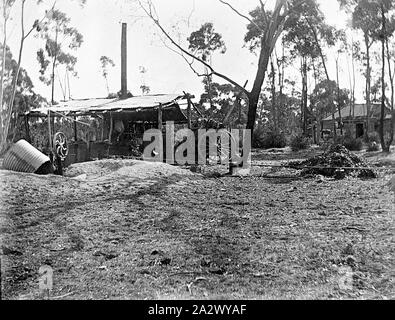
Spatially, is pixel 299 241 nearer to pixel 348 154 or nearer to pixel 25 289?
pixel 25 289

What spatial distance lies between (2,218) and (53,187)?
1.57 meters

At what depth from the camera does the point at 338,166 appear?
9602mm

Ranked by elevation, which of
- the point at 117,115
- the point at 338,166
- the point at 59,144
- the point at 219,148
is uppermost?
the point at 117,115

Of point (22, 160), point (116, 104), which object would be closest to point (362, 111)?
point (116, 104)

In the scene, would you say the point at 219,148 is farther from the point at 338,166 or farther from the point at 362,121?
the point at 362,121

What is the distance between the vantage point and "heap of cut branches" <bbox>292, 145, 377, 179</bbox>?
918cm

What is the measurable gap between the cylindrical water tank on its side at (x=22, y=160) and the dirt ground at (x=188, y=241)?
1.07m

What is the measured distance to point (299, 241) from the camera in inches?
155

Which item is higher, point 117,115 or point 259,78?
point 259,78

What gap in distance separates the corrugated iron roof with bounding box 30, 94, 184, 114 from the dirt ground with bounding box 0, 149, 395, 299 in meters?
6.18

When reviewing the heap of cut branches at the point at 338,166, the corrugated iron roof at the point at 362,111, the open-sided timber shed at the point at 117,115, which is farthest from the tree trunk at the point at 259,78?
the corrugated iron roof at the point at 362,111

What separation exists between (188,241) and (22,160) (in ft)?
14.7

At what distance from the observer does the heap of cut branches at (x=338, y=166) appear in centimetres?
918

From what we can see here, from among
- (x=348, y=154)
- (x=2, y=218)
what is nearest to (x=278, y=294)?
(x=2, y=218)
